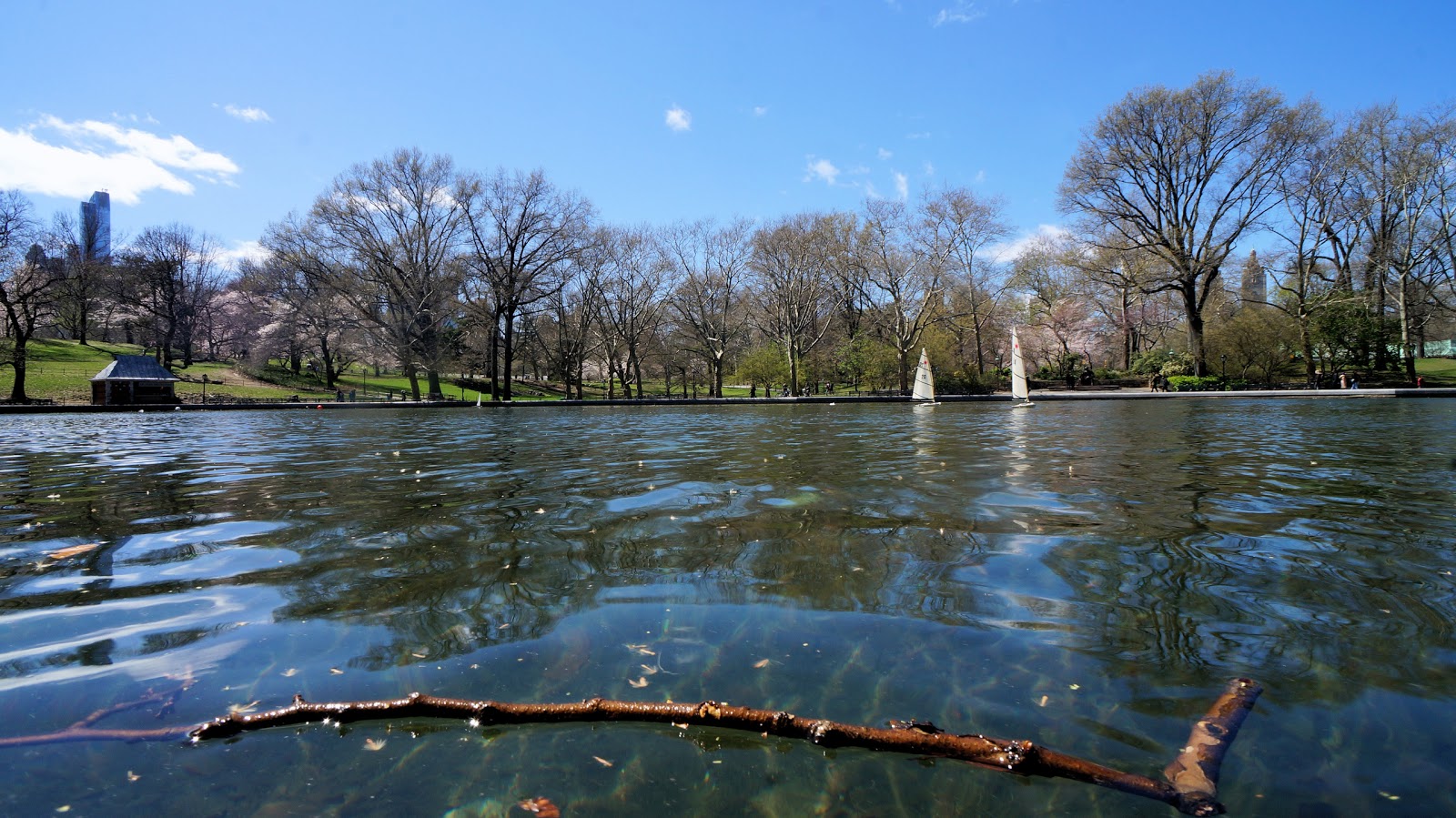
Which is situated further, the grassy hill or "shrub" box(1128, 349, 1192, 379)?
"shrub" box(1128, 349, 1192, 379)

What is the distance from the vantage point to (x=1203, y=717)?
2.41m

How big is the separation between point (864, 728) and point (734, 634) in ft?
3.53

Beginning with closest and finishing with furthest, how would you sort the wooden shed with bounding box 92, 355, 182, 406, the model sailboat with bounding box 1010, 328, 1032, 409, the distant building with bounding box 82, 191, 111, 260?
1. the model sailboat with bounding box 1010, 328, 1032, 409
2. the wooden shed with bounding box 92, 355, 182, 406
3. the distant building with bounding box 82, 191, 111, 260

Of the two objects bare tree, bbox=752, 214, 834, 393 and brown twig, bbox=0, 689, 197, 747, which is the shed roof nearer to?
bare tree, bbox=752, 214, 834, 393

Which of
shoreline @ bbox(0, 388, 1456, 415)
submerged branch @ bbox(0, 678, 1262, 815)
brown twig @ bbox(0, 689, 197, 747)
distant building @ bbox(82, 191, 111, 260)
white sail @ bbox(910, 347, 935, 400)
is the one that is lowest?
brown twig @ bbox(0, 689, 197, 747)

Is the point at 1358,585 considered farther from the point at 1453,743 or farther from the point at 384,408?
the point at 384,408

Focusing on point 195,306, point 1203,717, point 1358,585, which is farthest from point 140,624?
point 195,306

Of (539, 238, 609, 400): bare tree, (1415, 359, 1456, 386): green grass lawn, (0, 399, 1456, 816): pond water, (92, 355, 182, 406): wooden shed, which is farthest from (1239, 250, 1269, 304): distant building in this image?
(92, 355, 182, 406): wooden shed

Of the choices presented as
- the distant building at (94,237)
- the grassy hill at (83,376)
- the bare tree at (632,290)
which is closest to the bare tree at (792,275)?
the bare tree at (632,290)

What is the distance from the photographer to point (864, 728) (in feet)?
7.49

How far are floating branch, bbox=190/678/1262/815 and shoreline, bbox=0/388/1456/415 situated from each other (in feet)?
126

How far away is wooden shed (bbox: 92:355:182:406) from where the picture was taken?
36062 mm

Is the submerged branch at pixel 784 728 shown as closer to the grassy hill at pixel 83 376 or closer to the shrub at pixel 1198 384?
the shrub at pixel 1198 384

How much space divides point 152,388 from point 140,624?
43890 millimetres
